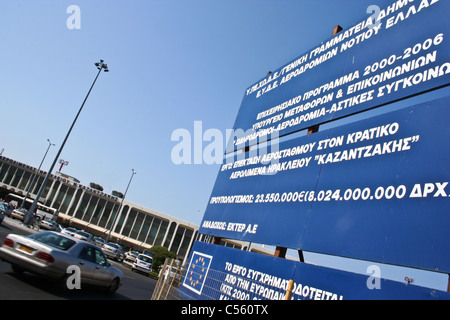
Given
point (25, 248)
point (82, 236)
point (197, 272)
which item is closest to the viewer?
point (25, 248)

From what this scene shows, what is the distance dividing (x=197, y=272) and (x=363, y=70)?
554 cm

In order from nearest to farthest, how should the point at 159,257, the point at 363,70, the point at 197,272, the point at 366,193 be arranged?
the point at 366,193, the point at 363,70, the point at 197,272, the point at 159,257

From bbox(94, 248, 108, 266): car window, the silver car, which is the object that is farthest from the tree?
the silver car

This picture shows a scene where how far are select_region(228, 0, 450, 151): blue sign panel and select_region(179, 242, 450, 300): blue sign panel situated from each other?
8.83 feet

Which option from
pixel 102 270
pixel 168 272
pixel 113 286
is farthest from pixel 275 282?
pixel 113 286

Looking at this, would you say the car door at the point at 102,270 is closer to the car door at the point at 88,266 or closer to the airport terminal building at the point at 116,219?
the car door at the point at 88,266

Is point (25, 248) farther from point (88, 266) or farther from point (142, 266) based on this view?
point (142, 266)

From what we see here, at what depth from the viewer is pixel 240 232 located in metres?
6.64

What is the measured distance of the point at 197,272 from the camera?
289 inches

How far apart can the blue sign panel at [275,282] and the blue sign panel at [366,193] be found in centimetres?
29

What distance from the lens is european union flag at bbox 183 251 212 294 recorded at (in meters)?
6.97

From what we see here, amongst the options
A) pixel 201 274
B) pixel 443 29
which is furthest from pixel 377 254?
pixel 201 274
